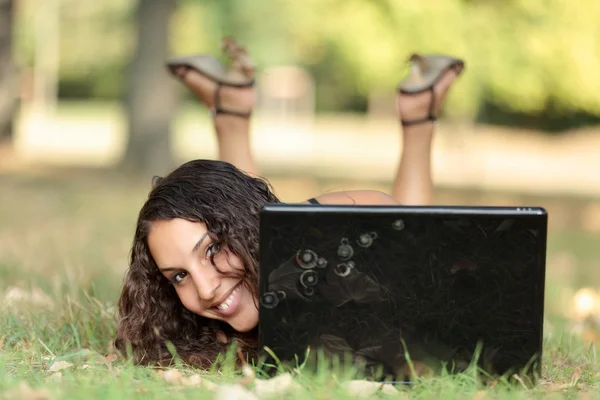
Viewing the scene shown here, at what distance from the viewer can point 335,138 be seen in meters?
26.6

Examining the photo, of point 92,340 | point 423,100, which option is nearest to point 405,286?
point 92,340

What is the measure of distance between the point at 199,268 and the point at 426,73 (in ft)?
5.77

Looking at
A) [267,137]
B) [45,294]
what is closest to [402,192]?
[45,294]

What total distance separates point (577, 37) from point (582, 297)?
33.0 ft

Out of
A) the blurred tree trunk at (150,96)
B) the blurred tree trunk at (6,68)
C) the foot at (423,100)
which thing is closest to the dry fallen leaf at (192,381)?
the foot at (423,100)

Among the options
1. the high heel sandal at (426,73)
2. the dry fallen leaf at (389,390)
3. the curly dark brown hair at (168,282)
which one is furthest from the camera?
the high heel sandal at (426,73)

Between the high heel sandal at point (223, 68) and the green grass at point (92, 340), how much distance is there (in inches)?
40.2

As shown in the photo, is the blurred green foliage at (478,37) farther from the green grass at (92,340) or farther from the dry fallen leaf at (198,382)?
the dry fallen leaf at (198,382)

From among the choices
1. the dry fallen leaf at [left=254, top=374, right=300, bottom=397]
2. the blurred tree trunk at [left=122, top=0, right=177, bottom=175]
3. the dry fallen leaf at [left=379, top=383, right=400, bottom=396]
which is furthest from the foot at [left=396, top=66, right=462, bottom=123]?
the blurred tree trunk at [left=122, top=0, right=177, bottom=175]

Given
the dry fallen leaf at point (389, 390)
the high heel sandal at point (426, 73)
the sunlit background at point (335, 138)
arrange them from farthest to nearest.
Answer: the sunlit background at point (335, 138), the high heel sandal at point (426, 73), the dry fallen leaf at point (389, 390)

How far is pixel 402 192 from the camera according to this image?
4121 millimetres

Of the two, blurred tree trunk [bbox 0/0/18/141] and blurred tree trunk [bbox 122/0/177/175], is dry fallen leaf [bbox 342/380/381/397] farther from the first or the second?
blurred tree trunk [bbox 122/0/177/175]

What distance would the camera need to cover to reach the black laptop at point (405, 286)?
232 centimetres

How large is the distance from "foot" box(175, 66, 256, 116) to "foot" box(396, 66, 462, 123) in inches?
26.4
